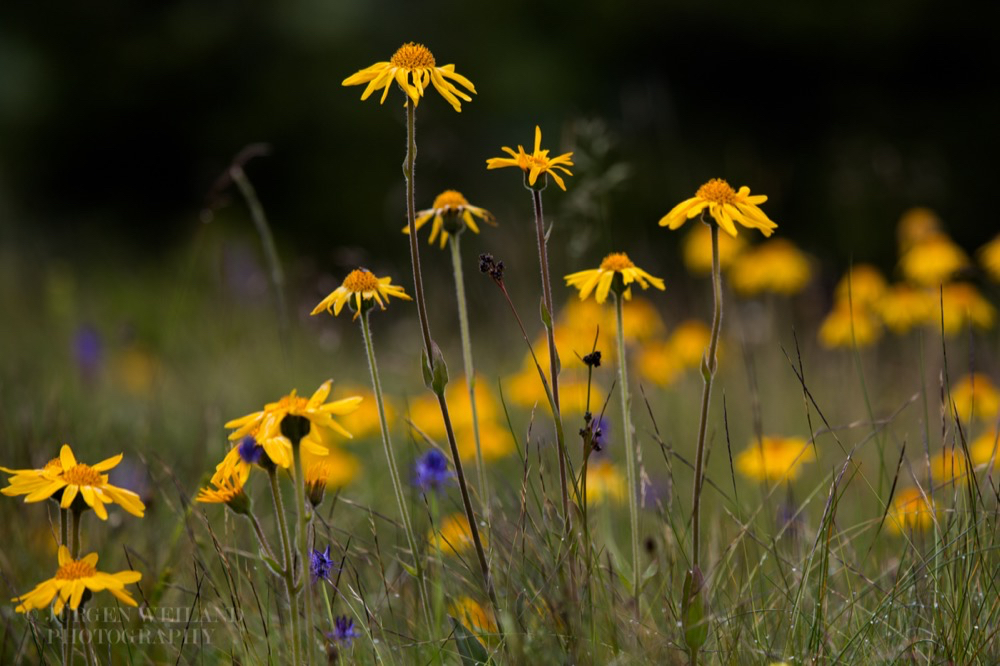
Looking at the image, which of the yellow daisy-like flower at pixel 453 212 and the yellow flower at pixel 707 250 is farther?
the yellow flower at pixel 707 250

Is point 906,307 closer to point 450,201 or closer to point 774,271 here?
point 774,271

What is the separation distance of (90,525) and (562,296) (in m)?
4.77

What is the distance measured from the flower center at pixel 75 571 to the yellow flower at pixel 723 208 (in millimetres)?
919

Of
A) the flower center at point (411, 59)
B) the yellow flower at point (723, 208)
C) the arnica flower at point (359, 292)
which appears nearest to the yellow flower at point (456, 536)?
the arnica flower at point (359, 292)

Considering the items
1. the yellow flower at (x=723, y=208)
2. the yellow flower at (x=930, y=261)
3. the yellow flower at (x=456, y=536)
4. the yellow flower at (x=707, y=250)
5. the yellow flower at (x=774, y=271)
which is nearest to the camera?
the yellow flower at (x=723, y=208)

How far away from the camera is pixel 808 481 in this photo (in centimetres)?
359

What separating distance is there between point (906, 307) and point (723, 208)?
263 centimetres

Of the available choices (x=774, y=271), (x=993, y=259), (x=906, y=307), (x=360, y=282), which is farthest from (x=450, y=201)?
(x=774, y=271)

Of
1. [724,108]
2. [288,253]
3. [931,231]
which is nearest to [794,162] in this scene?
[724,108]

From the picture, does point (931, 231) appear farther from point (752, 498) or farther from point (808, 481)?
point (752, 498)

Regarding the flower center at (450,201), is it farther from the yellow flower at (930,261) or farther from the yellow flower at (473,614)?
the yellow flower at (930,261)

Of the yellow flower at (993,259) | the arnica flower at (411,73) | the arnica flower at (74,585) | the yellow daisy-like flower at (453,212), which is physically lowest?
the arnica flower at (74,585)

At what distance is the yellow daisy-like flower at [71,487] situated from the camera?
4.49 ft

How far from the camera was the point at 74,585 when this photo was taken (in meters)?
1.32
